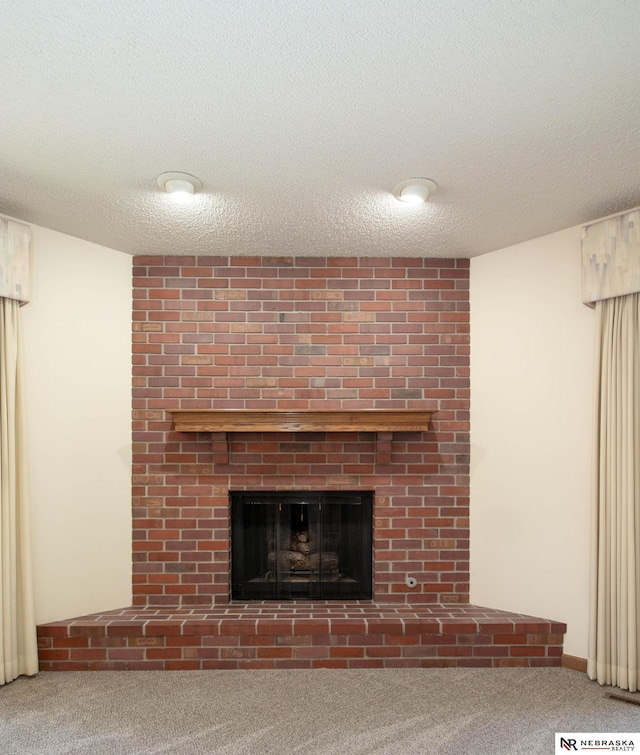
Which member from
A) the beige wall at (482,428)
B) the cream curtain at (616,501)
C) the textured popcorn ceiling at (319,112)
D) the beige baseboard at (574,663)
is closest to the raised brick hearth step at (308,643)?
the beige baseboard at (574,663)

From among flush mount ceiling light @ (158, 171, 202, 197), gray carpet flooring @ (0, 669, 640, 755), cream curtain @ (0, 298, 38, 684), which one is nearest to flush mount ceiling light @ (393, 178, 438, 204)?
flush mount ceiling light @ (158, 171, 202, 197)

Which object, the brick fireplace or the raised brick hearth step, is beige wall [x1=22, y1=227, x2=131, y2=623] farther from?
the raised brick hearth step

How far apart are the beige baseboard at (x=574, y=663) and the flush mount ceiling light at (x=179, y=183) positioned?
121 inches

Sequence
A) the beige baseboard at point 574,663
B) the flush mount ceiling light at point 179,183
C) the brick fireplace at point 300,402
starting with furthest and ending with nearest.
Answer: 1. the brick fireplace at point 300,402
2. the beige baseboard at point 574,663
3. the flush mount ceiling light at point 179,183

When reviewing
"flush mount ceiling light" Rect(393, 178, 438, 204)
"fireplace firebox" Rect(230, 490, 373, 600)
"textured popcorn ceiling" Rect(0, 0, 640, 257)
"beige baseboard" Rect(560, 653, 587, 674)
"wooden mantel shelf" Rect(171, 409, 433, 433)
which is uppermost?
"textured popcorn ceiling" Rect(0, 0, 640, 257)

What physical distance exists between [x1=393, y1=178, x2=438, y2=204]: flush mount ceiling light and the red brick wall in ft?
3.21

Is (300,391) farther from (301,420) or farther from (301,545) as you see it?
(301,545)

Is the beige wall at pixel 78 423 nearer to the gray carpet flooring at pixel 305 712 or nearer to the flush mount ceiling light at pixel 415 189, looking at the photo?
the gray carpet flooring at pixel 305 712

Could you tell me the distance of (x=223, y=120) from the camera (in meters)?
1.97

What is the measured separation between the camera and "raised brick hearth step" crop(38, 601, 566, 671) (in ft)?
9.96

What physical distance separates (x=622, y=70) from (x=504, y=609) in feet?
9.20

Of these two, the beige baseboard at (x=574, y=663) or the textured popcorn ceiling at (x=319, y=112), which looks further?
the beige baseboard at (x=574, y=663)

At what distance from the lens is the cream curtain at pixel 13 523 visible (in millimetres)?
2773

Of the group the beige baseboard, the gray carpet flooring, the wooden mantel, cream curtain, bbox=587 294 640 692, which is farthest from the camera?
the wooden mantel
